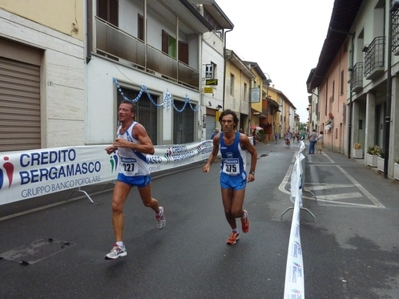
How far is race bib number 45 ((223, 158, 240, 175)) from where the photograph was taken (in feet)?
14.3

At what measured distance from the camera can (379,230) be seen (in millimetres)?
5359

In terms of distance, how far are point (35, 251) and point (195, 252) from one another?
2.00 metres

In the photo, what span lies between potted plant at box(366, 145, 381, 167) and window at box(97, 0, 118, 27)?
11.6 metres

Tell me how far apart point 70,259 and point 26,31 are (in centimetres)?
687

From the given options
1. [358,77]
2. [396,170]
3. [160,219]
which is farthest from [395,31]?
[160,219]

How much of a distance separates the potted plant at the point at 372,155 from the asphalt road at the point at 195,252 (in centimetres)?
703

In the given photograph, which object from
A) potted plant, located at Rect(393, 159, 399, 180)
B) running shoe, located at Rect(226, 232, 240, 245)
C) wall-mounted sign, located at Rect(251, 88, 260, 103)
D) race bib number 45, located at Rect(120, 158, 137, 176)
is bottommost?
running shoe, located at Rect(226, 232, 240, 245)

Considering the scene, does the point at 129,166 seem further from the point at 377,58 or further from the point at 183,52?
the point at 183,52

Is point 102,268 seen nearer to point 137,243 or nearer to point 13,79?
point 137,243

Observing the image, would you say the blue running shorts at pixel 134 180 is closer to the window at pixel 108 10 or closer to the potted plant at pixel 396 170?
the potted plant at pixel 396 170

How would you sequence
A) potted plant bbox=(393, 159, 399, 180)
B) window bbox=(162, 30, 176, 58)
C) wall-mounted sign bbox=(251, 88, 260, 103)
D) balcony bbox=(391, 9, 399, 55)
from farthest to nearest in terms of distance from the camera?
wall-mounted sign bbox=(251, 88, 260, 103), window bbox=(162, 30, 176, 58), balcony bbox=(391, 9, 399, 55), potted plant bbox=(393, 159, 399, 180)

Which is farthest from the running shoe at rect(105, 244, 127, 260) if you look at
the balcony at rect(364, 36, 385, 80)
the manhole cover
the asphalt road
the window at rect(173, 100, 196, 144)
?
the window at rect(173, 100, 196, 144)

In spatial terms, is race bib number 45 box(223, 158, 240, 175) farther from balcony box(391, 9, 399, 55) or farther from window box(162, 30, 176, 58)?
window box(162, 30, 176, 58)

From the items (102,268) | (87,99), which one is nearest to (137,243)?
(102,268)
